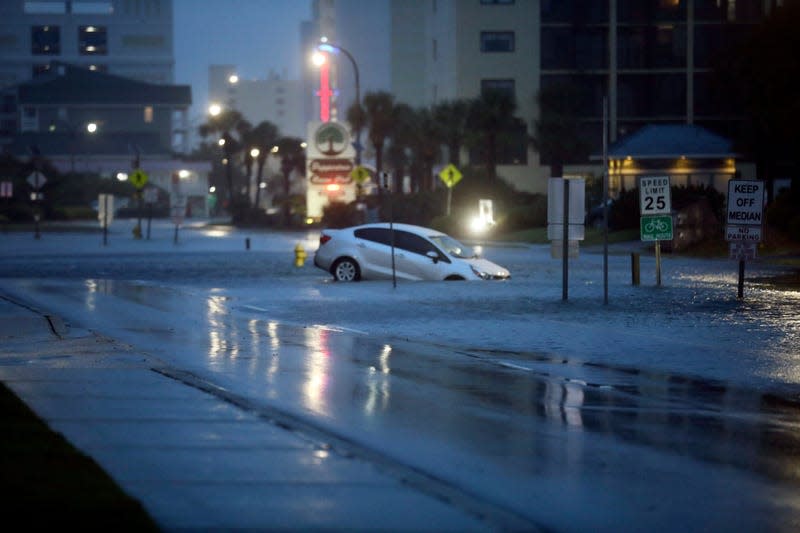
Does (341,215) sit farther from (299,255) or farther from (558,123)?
(299,255)

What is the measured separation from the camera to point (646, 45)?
83500 mm

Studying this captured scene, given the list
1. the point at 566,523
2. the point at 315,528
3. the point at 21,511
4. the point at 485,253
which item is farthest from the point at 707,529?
the point at 485,253

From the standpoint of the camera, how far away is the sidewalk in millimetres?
7355

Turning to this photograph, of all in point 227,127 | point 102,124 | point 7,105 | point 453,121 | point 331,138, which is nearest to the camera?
point 331,138

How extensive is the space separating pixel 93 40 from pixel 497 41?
100 metres

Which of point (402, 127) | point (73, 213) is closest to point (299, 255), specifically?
point (402, 127)

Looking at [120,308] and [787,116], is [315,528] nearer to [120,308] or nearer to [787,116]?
[120,308]

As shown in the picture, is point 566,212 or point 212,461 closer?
point 212,461

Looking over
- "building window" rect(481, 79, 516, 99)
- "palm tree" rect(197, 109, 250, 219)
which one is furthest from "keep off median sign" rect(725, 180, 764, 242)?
"palm tree" rect(197, 109, 250, 219)

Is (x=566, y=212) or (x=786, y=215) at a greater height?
(x=566, y=212)

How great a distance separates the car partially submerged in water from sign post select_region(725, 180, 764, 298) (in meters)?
7.31

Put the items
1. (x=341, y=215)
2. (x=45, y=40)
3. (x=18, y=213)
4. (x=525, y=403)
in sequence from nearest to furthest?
(x=525, y=403) < (x=341, y=215) < (x=18, y=213) < (x=45, y=40)

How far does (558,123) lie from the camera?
80.0m

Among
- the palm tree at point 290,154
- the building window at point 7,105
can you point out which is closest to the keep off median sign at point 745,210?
the palm tree at point 290,154
